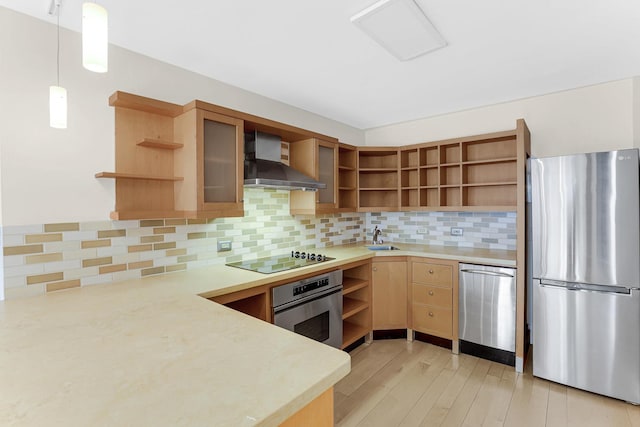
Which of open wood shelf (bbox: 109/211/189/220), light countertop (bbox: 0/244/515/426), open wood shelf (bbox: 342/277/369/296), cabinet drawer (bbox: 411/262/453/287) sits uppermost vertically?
open wood shelf (bbox: 109/211/189/220)

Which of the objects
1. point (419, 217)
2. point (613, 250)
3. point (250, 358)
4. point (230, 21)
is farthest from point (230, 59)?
point (613, 250)

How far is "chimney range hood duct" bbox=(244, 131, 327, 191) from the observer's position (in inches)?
97.8

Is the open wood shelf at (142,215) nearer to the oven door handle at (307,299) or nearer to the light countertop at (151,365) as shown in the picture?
the light countertop at (151,365)

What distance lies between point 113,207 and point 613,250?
3386mm

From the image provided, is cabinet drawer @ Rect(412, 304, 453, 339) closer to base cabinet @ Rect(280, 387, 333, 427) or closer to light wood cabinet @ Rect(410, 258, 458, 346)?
light wood cabinet @ Rect(410, 258, 458, 346)

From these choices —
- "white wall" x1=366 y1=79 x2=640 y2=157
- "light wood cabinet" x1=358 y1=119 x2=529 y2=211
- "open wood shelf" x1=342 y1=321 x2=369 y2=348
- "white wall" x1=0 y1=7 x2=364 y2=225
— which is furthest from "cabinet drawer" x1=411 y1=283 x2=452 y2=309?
"white wall" x1=0 y1=7 x2=364 y2=225

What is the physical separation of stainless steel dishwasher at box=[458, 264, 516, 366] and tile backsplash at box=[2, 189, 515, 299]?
694 mm

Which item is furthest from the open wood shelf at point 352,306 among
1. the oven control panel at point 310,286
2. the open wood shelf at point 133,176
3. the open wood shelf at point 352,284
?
the open wood shelf at point 133,176

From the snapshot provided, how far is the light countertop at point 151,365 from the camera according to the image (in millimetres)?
691

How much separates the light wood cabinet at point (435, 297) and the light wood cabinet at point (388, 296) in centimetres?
11

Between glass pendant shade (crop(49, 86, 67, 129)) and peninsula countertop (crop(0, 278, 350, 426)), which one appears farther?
glass pendant shade (crop(49, 86, 67, 129))

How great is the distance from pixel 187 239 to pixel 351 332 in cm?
180

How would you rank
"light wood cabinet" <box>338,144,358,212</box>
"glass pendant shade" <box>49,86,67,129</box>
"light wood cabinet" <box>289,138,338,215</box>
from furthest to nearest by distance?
"light wood cabinet" <box>338,144,358,212</box> < "light wood cabinet" <box>289,138,338,215</box> < "glass pendant shade" <box>49,86,67,129</box>

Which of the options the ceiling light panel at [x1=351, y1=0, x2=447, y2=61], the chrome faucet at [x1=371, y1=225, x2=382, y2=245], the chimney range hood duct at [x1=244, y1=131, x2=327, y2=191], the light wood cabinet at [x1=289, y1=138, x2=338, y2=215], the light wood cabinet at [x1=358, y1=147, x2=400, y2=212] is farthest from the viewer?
the light wood cabinet at [x1=358, y1=147, x2=400, y2=212]
